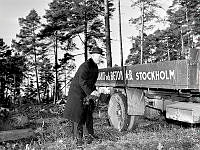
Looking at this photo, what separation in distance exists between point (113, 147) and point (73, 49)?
32747 millimetres

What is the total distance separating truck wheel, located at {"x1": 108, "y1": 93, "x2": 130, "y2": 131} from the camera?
23.5ft

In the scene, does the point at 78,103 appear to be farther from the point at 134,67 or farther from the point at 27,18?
the point at 27,18

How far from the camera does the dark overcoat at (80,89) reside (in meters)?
5.94

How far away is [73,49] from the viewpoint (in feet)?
124

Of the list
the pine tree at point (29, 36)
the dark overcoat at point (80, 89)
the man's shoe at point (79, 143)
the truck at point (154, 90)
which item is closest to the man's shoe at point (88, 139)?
the man's shoe at point (79, 143)

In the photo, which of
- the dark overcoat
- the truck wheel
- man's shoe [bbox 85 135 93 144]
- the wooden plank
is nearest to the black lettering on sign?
the truck wheel

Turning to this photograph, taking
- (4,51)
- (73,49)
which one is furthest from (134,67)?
(4,51)

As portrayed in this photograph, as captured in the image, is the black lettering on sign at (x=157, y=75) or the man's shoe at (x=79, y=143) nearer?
the black lettering on sign at (x=157, y=75)

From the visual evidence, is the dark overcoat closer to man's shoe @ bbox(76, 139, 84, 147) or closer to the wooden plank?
man's shoe @ bbox(76, 139, 84, 147)

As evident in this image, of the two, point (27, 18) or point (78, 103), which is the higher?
point (27, 18)

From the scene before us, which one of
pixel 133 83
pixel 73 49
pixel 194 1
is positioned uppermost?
pixel 194 1

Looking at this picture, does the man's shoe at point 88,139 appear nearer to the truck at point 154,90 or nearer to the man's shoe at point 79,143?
the man's shoe at point 79,143

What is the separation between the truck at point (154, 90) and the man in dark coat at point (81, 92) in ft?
3.26

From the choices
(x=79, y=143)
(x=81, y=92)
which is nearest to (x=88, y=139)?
(x=79, y=143)
